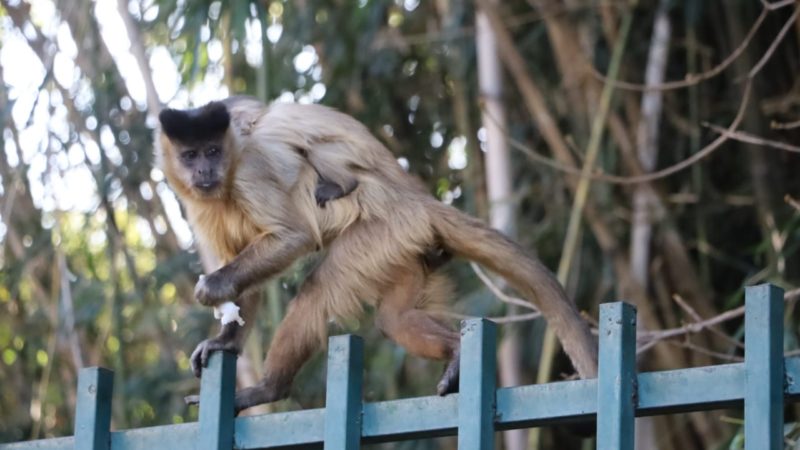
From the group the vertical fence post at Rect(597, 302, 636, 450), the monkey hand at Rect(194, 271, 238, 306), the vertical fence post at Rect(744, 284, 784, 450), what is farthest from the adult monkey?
the vertical fence post at Rect(744, 284, 784, 450)

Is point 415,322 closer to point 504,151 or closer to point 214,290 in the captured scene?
point 214,290

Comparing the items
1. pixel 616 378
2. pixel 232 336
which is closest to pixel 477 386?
pixel 616 378

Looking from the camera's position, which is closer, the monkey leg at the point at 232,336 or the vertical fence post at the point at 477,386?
the vertical fence post at the point at 477,386

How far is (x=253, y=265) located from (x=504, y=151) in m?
1.90

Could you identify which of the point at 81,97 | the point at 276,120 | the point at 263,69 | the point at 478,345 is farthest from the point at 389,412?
the point at 81,97

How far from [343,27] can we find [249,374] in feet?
6.12

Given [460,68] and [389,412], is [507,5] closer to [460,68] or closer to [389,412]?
[460,68]

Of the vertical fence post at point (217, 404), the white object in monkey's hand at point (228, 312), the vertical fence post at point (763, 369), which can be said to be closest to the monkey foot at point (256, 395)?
the white object in monkey's hand at point (228, 312)

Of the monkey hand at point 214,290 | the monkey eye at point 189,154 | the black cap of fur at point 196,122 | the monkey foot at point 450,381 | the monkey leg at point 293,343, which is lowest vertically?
the monkey foot at point 450,381

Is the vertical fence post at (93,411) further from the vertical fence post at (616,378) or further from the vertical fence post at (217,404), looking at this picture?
the vertical fence post at (616,378)

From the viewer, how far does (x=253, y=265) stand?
13.7 ft

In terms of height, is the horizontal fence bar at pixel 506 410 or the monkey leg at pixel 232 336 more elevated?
the monkey leg at pixel 232 336

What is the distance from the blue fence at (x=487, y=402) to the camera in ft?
7.50

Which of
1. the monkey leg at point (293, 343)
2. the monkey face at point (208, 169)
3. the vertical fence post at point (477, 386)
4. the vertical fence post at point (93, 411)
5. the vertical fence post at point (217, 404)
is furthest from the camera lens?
the monkey face at point (208, 169)
